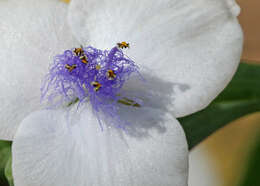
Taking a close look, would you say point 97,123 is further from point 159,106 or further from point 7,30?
point 7,30

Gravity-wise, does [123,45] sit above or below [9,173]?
above

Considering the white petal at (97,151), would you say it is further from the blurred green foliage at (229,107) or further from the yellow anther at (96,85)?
the blurred green foliage at (229,107)

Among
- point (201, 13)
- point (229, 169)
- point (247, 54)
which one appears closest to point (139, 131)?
point (201, 13)

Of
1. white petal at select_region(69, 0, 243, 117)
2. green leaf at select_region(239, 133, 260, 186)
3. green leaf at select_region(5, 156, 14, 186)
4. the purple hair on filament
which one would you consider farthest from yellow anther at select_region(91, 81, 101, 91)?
green leaf at select_region(239, 133, 260, 186)

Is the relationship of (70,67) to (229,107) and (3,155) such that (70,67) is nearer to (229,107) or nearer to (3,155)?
(3,155)

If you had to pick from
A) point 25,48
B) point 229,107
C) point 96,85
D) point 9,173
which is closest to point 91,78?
point 96,85

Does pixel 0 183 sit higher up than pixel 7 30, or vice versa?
pixel 7 30

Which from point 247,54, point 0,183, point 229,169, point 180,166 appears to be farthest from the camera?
point 247,54
